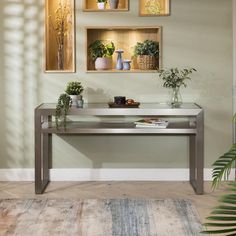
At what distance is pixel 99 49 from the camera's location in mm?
4695

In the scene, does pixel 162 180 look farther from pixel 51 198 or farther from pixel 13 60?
pixel 13 60

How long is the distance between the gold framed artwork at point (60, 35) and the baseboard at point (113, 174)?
102cm

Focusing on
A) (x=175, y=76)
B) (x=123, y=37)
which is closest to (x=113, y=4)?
(x=123, y=37)

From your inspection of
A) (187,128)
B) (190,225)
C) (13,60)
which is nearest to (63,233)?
(190,225)

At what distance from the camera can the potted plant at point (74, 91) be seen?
436 centimetres

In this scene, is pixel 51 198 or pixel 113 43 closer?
pixel 51 198

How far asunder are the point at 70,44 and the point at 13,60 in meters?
0.58

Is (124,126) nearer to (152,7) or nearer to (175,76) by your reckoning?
(175,76)

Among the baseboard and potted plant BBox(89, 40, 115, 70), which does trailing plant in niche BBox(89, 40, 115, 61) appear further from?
the baseboard

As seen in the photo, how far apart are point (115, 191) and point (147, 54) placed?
1.34 meters

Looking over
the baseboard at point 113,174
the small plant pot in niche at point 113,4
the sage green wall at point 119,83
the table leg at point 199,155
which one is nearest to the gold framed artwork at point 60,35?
the sage green wall at point 119,83

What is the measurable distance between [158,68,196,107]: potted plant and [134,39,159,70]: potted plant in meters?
0.13

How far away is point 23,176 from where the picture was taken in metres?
4.77

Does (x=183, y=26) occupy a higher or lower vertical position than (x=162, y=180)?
higher
